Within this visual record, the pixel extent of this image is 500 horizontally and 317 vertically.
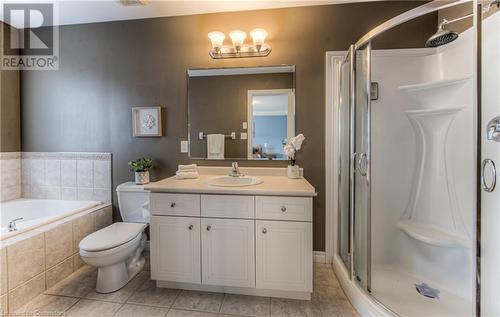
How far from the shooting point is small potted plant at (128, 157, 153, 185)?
86.7 inches

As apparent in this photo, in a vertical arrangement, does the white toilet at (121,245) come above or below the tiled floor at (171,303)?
above

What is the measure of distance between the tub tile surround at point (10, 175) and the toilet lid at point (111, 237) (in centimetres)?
146

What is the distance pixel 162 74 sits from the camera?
2.29 meters

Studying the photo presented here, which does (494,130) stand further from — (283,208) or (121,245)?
(121,245)

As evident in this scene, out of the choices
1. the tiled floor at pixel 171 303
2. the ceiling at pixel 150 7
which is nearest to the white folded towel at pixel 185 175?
the tiled floor at pixel 171 303

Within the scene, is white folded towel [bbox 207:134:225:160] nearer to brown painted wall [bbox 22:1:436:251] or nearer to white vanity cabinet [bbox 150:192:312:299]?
brown painted wall [bbox 22:1:436:251]

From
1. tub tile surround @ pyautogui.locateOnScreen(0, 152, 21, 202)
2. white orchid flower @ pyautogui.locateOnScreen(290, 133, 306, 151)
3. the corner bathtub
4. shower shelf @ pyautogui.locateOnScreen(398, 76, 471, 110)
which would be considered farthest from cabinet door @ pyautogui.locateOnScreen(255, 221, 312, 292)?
tub tile surround @ pyautogui.locateOnScreen(0, 152, 21, 202)

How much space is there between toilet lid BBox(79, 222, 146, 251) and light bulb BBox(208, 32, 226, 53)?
5.66 feet

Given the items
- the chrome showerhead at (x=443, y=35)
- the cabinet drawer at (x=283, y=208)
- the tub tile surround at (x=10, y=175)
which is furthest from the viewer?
the tub tile surround at (x=10, y=175)

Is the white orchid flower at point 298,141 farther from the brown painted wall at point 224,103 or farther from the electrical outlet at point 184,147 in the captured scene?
the electrical outlet at point 184,147

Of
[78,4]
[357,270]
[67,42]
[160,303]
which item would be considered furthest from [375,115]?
[67,42]

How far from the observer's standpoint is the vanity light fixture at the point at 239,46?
1994mm

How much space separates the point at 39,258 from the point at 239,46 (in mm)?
2313

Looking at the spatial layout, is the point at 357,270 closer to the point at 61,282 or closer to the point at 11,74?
the point at 61,282
